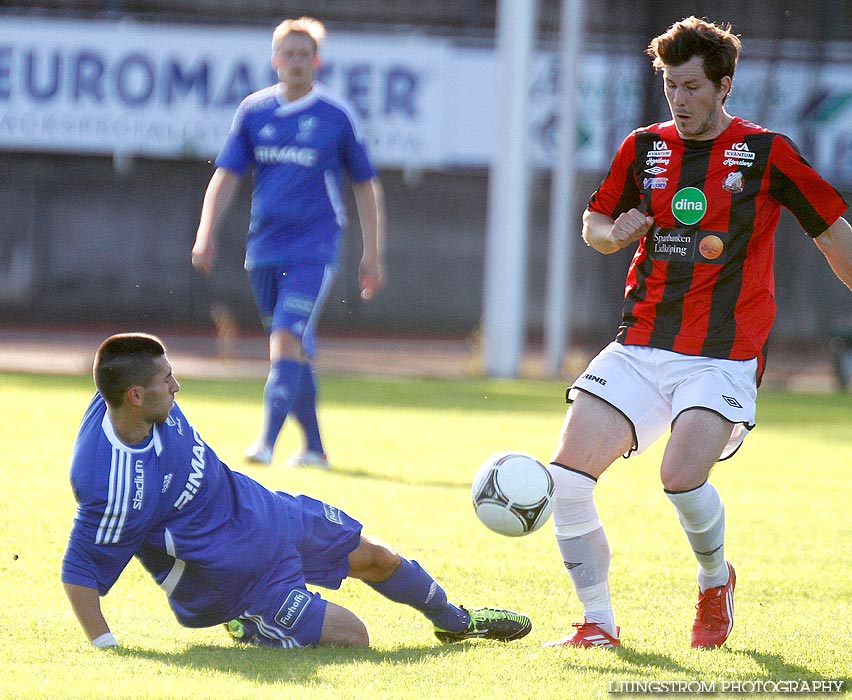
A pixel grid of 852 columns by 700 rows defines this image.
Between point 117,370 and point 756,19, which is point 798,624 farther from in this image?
point 756,19

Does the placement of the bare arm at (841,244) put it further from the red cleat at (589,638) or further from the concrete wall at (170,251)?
the concrete wall at (170,251)

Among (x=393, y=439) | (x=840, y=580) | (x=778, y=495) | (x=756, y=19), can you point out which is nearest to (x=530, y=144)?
(x=756, y=19)

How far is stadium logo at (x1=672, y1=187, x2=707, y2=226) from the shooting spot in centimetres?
451

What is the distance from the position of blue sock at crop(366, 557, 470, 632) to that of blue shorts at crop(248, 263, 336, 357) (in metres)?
3.47

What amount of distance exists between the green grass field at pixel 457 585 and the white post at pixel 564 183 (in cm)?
564

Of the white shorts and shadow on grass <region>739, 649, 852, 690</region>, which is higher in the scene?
the white shorts

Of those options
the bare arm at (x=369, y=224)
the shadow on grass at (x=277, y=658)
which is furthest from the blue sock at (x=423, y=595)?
the bare arm at (x=369, y=224)

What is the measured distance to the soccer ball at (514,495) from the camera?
4320mm

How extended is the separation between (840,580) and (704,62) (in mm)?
2451

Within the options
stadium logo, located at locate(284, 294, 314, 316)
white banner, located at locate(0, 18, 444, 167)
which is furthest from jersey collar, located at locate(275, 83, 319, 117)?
white banner, located at locate(0, 18, 444, 167)

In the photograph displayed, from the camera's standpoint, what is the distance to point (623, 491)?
777 centimetres

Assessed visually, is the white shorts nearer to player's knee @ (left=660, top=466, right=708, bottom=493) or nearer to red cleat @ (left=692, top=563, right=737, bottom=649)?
player's knee @ (left=660, top=466, right=708, bottom=493)

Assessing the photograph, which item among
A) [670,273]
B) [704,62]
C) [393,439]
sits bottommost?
[393,439]

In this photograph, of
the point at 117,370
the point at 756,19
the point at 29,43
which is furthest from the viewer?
the point at 29,43
